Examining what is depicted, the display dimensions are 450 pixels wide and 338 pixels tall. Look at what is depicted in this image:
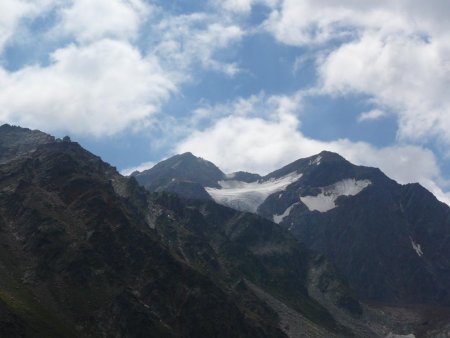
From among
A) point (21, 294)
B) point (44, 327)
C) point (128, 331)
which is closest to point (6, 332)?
point (44, 327)

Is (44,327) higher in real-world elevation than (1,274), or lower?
lower

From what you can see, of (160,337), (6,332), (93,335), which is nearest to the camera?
(6,332)

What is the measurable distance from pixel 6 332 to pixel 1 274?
44391 mm

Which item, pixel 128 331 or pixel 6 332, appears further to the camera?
pixel 128 331

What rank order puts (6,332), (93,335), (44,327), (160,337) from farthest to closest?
(160,337)
(93,335)
(44,327)
(6,332)

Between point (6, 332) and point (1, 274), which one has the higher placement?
point (1, 274)

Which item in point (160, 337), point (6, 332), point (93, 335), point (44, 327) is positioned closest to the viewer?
point (6, 332)

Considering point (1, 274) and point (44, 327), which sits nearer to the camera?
point (44, 327)

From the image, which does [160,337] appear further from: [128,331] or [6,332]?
[6,332]

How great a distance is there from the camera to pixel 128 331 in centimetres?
19288

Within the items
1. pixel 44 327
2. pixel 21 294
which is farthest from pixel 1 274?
pixel 44 327

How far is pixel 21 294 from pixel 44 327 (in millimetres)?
22219

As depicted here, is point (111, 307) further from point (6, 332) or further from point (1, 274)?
point (6, 332)

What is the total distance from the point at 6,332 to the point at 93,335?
34565 mm
